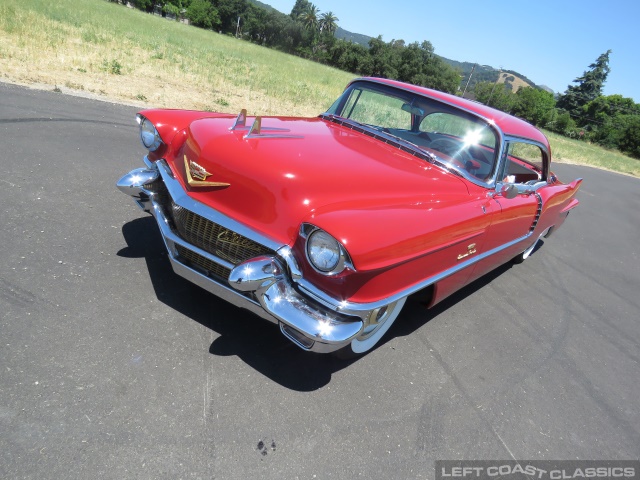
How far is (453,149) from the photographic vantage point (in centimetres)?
331

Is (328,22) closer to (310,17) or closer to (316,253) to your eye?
(310,17)

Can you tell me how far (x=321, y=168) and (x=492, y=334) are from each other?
2006 millimetres

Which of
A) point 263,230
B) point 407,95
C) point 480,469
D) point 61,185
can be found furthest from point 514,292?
point 61,185

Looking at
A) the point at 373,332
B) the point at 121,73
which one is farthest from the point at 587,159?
the point at 373,332

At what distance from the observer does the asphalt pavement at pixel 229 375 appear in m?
1.87

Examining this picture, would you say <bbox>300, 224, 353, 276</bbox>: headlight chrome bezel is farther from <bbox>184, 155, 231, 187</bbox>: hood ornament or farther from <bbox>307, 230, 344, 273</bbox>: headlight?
<bbox>184, 155, 231, 187</bbox>: hood ornament

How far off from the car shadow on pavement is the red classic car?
256 mm

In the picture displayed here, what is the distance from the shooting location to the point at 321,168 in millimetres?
2533

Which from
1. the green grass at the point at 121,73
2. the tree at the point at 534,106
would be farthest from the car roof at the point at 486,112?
the tree at the point at 534,106

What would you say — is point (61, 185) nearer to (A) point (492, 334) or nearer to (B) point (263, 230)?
(B) point (263, 230)

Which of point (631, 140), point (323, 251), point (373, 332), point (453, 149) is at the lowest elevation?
point (373, 332)

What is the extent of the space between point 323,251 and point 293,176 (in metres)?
0.51

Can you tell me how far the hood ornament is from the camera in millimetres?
2480

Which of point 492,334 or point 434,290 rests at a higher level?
point 434,290
